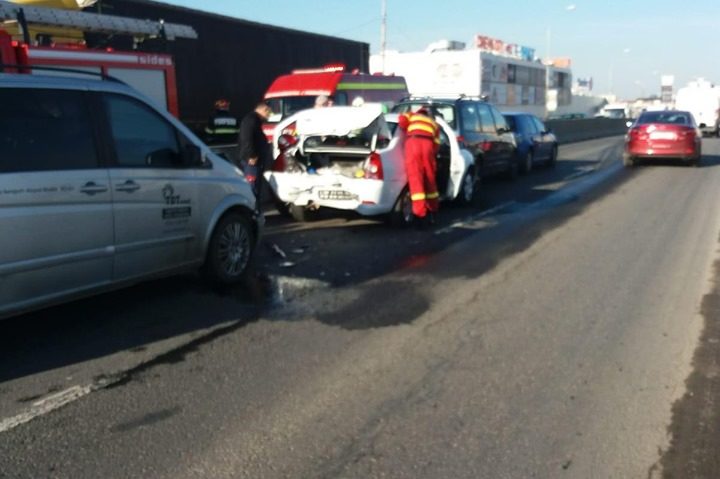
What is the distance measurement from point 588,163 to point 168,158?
18.5 metres

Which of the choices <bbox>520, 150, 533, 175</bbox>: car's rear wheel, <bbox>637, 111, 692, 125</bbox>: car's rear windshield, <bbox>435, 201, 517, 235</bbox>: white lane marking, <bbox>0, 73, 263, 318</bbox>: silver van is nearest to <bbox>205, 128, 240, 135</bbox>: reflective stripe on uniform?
<bbox>435, 201, 517, 235</bbox>: white lane marking

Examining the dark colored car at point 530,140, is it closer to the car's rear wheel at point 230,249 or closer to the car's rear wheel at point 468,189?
the car's rear wheel at point 468,189

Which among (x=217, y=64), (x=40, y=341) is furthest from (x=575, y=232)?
(x=217, y=64)

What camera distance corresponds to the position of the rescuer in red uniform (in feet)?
32.2

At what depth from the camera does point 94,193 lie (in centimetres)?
518

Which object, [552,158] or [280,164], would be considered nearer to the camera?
[280,164]

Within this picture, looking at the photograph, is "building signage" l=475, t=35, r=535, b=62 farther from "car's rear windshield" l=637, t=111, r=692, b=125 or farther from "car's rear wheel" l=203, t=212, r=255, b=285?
"car's rear wheel" l=203, t=212, r=255, b=285

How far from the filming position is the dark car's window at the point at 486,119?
14078mm

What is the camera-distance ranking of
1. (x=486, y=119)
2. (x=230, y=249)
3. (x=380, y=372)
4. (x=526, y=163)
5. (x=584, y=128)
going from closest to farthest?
(x=380, y=372)
(x=230, y=249)
(x=486, y=119)
(x=526, y=163)
(x=584, y=128)

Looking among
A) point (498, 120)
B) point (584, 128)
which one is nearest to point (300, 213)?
point (498, 120)

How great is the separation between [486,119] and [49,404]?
11543 mm

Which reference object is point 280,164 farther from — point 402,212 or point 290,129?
point 402,212

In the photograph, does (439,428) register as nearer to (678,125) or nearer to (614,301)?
(614,301)

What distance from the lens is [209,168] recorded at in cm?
646
